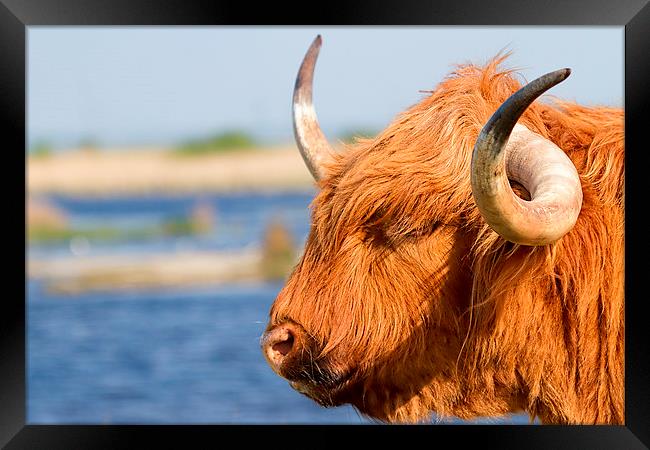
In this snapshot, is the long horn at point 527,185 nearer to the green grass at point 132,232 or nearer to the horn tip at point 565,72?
the horn tip at point 565,72

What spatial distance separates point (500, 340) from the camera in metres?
2.96

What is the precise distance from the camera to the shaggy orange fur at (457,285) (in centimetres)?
290

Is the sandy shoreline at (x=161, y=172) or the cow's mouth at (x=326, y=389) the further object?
the sandy shoreline at (x=161, y=172)

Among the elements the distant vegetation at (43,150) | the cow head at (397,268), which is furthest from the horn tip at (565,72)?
the distant vegetation at (43,150)

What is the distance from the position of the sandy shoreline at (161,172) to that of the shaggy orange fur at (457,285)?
15.4 meters

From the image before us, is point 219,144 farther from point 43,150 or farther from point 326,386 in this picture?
point 326,386

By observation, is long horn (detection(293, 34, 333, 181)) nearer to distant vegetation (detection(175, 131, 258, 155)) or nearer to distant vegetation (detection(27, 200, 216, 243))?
distant vegetation (detection(175, 131, 258, 155))

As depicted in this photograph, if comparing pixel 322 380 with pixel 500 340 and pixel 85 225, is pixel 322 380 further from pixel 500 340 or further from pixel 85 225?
pixel 85 225

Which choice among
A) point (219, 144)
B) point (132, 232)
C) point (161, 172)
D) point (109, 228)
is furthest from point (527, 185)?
point (132, 232)

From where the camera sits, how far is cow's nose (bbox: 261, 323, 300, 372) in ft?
9.99

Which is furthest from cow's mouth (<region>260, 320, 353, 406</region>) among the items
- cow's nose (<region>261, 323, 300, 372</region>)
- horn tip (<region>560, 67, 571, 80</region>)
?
horn tip (<region>560, 67, 571, 80</region>)

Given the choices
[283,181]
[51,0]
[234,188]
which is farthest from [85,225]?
[51,0]

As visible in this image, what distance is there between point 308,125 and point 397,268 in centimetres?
92

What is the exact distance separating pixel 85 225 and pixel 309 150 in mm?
23924
